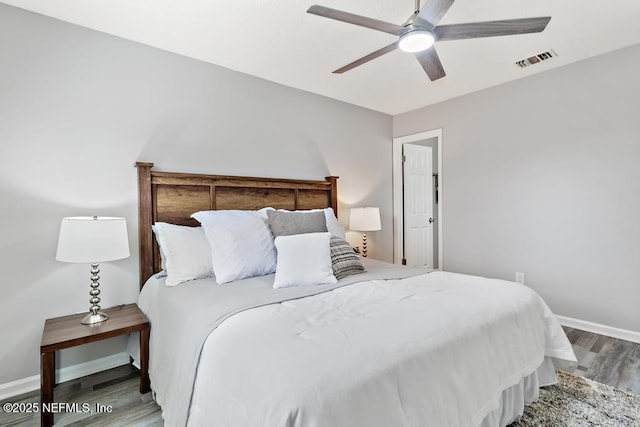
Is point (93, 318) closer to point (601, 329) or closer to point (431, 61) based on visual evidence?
point (431, 61)

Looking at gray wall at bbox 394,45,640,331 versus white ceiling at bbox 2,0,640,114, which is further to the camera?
gray wall at bbox 394,45,640,331

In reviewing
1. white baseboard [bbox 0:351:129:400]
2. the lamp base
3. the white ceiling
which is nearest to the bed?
the lamp base

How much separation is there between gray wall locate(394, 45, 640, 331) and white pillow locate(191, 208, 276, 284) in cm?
266

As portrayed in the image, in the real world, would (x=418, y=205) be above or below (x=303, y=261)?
above

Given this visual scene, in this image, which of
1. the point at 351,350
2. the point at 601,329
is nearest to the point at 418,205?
the point at 601,329

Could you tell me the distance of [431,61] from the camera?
83.6 inches

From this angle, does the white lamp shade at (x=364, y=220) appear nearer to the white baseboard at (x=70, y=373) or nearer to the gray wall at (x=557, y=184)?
the gray wall at (x=557, y=184)

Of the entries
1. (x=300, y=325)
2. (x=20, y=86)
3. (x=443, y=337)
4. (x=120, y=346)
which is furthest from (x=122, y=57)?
(x=443, y=337)

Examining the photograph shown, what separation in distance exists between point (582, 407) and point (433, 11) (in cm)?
234

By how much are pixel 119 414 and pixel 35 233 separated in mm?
1317

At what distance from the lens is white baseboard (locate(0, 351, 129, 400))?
2051 mm

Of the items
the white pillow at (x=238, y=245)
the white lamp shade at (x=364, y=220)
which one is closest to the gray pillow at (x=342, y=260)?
the white pillow at (x=238, y=245)

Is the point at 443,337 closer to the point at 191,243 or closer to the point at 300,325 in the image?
the point at 300,325

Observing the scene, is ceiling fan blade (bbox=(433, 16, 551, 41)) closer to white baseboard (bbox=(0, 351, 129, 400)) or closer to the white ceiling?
the white ceiling
